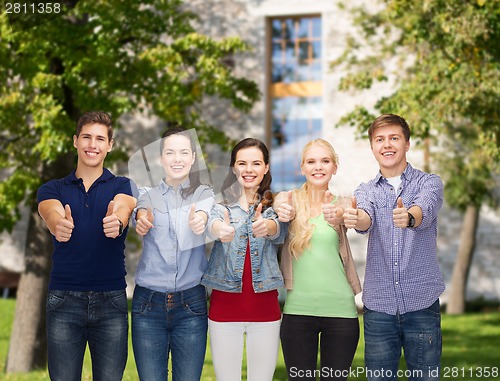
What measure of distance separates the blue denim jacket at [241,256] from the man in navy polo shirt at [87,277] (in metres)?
0.57

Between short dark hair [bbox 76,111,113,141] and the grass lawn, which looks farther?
the grass lawn

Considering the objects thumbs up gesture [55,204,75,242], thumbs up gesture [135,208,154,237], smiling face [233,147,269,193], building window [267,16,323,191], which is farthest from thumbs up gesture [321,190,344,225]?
building window [267,16,323,191]

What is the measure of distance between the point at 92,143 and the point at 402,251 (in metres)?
2.04

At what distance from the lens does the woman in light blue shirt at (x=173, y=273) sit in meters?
4.32

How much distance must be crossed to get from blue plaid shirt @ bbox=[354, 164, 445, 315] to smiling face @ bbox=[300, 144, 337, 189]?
0.26 metres

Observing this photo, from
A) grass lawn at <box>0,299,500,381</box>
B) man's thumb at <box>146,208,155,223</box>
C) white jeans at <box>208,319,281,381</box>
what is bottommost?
grass lawn at <box>0,299,500,381</box>

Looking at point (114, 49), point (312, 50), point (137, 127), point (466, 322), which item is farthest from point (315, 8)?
point (114, 49)

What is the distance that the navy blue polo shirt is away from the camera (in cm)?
425

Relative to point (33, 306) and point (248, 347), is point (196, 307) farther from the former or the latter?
point (33, 306)

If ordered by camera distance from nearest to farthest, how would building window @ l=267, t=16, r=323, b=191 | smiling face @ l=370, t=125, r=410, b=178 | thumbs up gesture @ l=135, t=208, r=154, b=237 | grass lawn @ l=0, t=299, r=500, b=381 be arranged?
thumbs up gesture @ l=135, t=208, r=154, b=237 < smiling face @ l=370, t=125, r=410, b=178 < grass lawn @ l=0, t=299, r=500, b=381 < building window @ l=267, t=16, r=323, b=191

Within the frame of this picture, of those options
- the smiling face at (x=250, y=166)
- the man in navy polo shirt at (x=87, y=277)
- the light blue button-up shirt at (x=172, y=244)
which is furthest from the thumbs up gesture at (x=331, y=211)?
the man in navy polo shirt at (x=87, y=277)

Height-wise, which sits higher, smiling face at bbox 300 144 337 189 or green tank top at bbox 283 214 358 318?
smiling face at bbox 300 144 337 189

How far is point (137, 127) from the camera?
2275 centimetres

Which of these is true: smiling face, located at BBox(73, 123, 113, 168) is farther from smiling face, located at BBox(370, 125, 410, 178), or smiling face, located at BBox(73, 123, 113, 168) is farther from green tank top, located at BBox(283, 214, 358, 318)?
smiling face, located at BBox(370, 125, 410, 178)
